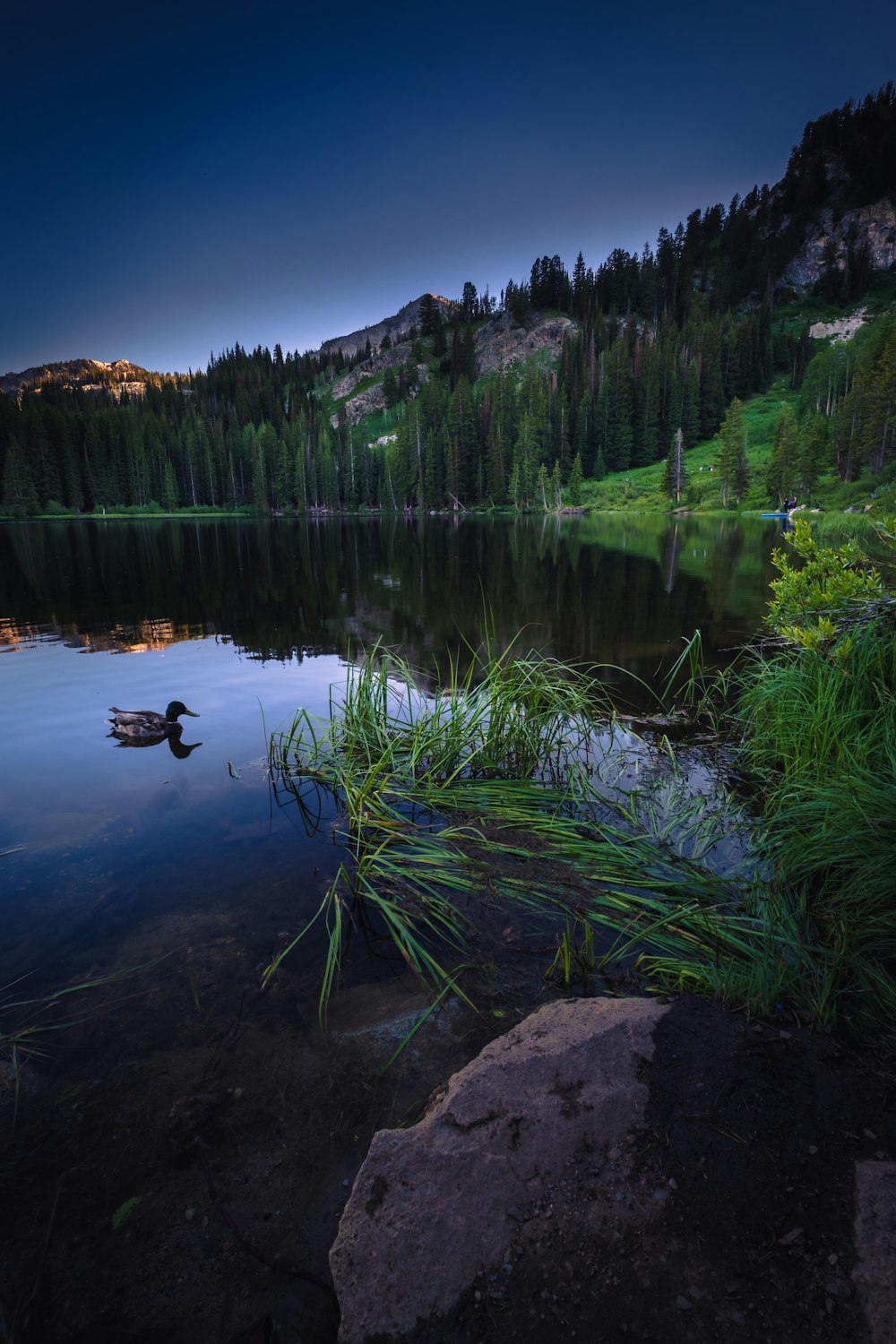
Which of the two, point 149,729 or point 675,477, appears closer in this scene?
point 149,729

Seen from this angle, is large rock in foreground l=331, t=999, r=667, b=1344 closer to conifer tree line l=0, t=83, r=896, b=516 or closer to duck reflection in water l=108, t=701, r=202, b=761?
duck reflection in water l=108, t=701, r=202, b=761

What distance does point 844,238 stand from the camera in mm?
152375

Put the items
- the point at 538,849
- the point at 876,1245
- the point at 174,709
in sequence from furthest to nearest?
the point at 174,709 → the point at 538,849 → the point at 876,1245

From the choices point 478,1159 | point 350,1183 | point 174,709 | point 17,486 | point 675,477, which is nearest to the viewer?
point 478,1159

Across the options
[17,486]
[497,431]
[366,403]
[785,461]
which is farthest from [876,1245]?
[366,403]

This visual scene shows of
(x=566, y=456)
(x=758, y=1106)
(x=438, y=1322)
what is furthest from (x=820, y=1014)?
(x=566, y=456)

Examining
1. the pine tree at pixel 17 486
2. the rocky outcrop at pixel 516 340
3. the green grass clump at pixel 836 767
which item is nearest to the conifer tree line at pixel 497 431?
the pine tree at pixel 17 486

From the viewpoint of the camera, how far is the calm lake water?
5.41 meters

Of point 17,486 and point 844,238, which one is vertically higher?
point 844,238

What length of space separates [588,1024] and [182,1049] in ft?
8.53

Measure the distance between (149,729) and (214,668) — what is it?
176 inches

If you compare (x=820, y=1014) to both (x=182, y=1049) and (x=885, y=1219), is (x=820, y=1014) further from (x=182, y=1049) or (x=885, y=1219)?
(x=182, y=1049)

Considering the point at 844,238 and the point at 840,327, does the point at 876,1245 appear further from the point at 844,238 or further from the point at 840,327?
the point at 844,238

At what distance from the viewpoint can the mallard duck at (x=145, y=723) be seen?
918 centimetres
